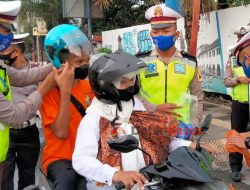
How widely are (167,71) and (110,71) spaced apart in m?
1.44

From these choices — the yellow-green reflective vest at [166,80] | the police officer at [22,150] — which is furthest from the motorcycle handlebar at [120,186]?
the police officer at [22,150]

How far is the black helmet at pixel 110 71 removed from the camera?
6.75 feet

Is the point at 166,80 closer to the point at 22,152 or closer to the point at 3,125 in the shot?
the point at 3,125

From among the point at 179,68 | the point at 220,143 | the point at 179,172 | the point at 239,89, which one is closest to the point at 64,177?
the point at 179,172

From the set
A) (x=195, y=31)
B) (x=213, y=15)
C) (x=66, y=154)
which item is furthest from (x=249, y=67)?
(x=213, y=15)

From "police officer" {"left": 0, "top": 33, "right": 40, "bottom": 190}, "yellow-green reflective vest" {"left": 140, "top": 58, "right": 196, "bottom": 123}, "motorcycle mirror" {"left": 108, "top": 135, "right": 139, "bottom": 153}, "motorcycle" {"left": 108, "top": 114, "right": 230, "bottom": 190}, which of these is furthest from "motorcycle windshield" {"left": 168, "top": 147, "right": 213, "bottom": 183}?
"police officer" {"left": 0, "top": 33, "right": 40, "bottom": 190}

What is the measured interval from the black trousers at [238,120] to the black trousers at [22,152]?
102 inches

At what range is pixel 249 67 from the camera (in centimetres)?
327

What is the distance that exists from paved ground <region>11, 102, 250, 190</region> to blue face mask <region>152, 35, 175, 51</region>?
135 cm

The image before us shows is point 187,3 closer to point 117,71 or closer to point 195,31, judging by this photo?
point 195,31

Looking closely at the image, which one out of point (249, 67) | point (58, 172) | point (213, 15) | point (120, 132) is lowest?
point (58, 172)

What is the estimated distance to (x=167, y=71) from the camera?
11.3 ft

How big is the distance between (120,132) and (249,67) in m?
1.58

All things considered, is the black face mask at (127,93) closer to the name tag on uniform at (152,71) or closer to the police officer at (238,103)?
the name tag on uniform at (152,71)
